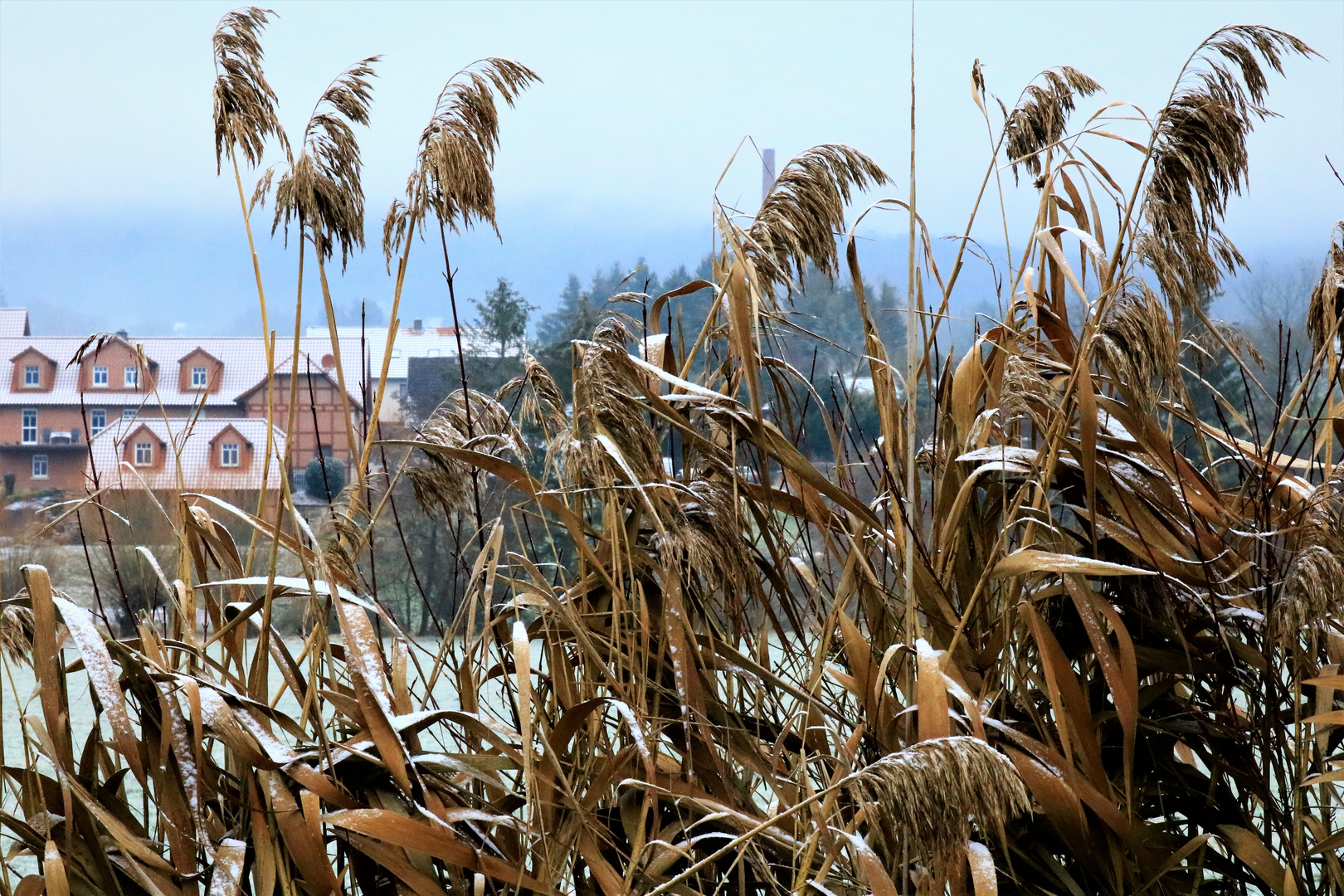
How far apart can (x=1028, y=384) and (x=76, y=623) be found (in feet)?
1.75

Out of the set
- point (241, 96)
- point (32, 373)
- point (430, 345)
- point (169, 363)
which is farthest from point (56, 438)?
point (241, 96)

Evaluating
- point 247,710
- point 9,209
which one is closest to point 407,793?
point 247,710

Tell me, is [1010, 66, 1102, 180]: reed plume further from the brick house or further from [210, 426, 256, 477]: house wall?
[210, 426, 256, 477]: house wall

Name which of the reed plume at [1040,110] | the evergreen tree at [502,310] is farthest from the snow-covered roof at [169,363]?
the reed plume at [1040,110]

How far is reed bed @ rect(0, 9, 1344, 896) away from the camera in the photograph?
0.58 metres

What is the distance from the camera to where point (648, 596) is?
0.71 m

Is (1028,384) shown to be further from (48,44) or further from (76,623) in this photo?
(48,44)

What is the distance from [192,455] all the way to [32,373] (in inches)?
40.9

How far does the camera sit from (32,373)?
9.85ft

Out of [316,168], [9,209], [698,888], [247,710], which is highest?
[9,209]

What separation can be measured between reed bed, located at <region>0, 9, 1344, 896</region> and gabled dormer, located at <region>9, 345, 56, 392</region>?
2.47 m

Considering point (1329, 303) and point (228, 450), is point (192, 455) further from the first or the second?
point (1329, 303)

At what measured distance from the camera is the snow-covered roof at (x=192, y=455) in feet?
2.88

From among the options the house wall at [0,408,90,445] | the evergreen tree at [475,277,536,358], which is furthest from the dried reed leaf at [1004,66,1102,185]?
the house wall at [0,408,90,445]
